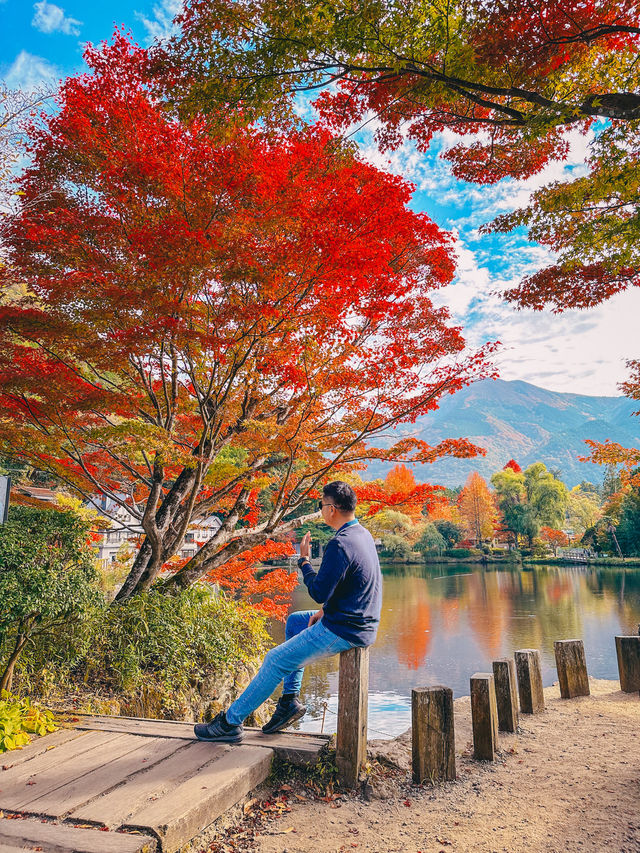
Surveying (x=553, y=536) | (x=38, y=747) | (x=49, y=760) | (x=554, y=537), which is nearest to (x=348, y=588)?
(x=49, y=760)

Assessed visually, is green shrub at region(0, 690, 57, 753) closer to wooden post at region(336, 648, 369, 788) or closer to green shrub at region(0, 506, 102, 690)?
green shrub at region(0, 506, 102, 690)

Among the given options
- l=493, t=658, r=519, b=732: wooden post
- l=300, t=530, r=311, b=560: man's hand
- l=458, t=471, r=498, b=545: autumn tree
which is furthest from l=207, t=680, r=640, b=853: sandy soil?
l=458, t=471, r=498, b=545: autumn tree

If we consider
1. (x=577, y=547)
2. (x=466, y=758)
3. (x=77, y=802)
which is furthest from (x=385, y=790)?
(x=577, y=547)

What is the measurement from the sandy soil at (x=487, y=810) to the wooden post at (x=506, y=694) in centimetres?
41

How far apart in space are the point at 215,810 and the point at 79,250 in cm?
558

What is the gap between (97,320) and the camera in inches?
203

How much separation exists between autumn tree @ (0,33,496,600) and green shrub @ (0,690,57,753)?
7.63 ft

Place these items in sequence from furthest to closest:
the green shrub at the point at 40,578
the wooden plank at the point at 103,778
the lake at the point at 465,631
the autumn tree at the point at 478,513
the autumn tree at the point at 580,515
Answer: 1. the autumn tree at the point at 580,515
2. the autumn tree at the point at 478,513
3. the lake at the point at 465,631
4. the green shrub at the point at 40,578
5. the wooden plank at the point at 103,778

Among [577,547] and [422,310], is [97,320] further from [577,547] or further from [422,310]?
[577,547]

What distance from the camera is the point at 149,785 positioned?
8.43 ft

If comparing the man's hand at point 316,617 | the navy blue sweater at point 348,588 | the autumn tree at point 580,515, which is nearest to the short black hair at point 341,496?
the navy blue sweater at point 348,588

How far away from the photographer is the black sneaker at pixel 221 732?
311cm

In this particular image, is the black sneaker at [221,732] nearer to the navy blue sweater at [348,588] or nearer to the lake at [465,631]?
the navy blue sweater at [348,588]

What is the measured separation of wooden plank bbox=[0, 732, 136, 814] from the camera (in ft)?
8.10
